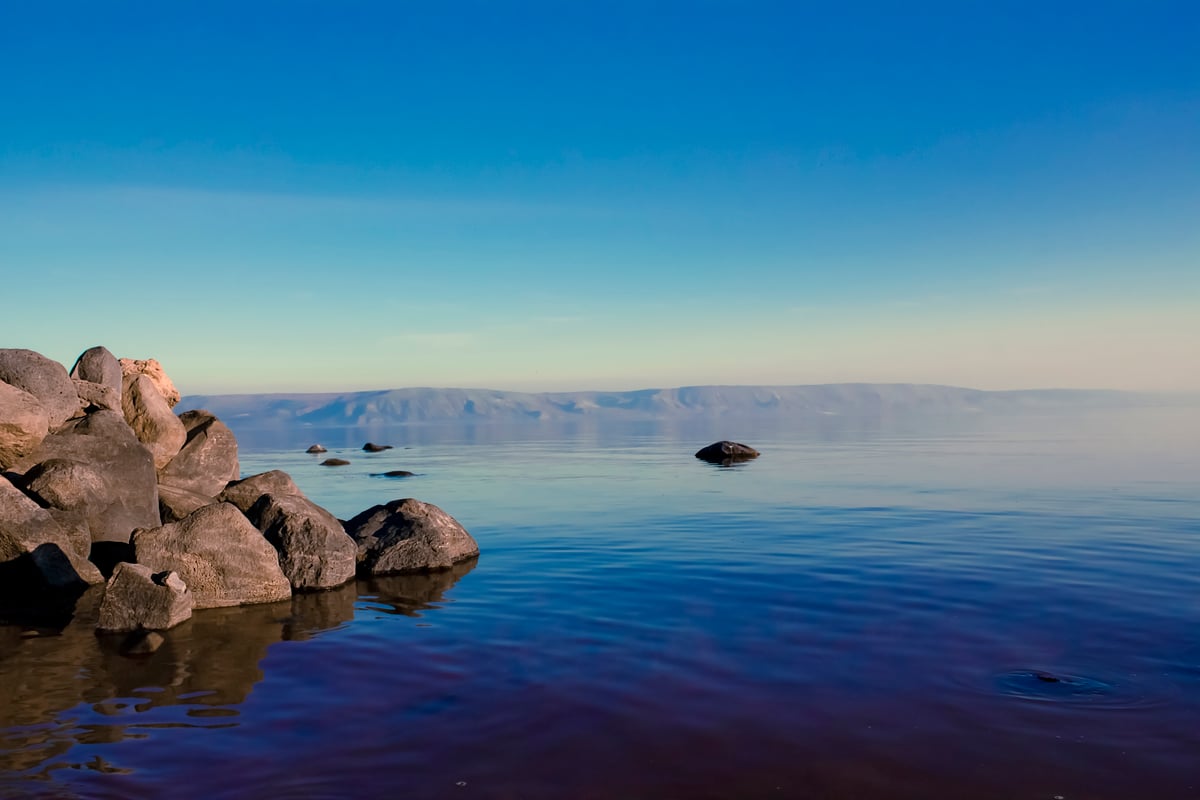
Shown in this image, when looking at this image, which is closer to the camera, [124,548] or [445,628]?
[445,628]

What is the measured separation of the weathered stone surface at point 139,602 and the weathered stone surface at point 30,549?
2.96 metres

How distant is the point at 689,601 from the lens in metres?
16.2

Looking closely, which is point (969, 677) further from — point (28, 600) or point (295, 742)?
point (28, 600)

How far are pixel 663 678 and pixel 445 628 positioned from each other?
473cm

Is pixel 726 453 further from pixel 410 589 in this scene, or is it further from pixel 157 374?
pixel 410 589

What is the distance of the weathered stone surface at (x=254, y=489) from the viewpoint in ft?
68.9

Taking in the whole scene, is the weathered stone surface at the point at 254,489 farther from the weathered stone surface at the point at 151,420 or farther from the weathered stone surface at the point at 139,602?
the weathered stone surface at the point at 139,602

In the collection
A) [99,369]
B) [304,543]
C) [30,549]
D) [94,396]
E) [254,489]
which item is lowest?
[304,543]

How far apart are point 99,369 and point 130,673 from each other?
14461 mm

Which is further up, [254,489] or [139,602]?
[254,489]

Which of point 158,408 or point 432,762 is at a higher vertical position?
point 158,408

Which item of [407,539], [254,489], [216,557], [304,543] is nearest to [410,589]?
[407,539]

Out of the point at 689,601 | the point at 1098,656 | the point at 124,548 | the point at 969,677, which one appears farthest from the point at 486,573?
the point at 1098,656

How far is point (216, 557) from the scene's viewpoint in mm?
15898
